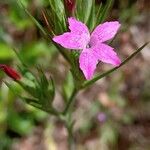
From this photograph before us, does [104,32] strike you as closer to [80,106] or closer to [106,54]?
[106,54]

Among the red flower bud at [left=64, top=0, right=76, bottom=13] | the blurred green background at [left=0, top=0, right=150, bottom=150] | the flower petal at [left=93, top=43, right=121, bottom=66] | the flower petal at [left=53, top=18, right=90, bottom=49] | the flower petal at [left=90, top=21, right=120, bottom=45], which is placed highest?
the red flower bud at [left=64, top=0, right=76, bottom=13]

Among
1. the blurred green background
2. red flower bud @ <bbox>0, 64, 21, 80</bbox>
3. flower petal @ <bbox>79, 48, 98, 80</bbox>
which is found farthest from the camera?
the blurred green background

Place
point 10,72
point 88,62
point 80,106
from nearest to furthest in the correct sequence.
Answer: point 88,62 → point 10,72 → point 80,106

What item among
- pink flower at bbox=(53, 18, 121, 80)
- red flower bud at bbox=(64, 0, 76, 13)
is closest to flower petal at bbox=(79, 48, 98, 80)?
pink flower at bbox=(53, 18, 121, 80)

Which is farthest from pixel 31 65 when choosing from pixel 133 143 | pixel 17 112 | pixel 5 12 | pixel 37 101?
pixel 37 101

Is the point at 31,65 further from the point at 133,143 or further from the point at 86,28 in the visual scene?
the point at 86,28

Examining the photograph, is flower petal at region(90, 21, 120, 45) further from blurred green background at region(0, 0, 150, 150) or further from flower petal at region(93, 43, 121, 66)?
blurred green background at region(0, 0, 150, 150)

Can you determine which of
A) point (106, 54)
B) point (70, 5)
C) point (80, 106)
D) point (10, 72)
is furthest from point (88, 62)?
point (80, 106)
